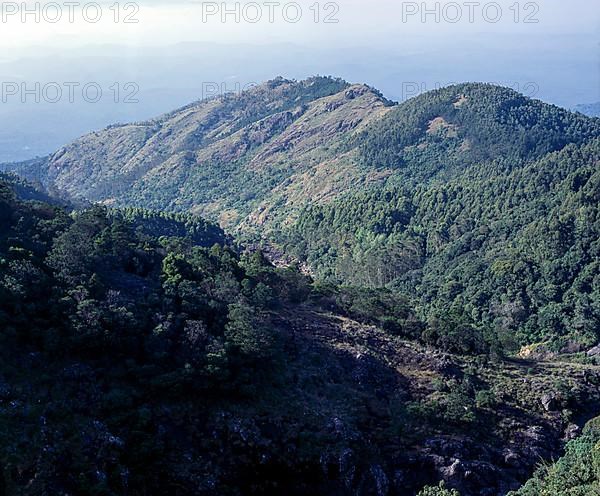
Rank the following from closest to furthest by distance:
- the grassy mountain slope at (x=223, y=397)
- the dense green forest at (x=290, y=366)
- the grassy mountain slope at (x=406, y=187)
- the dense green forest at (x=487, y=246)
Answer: the grassy mountain slope at (x=223, y=397) < the dense green forest at (x=290, y=366) < the dense green forest at (x=487, y=246) < the grassy mountain slope at (x=406, y=187)

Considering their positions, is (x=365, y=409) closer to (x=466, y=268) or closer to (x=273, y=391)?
(x=273, y=391)

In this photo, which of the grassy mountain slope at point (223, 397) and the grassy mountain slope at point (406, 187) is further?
the grassy mountain slope at point (406, 187)

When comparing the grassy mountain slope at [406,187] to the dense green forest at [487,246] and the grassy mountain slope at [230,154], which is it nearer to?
the dense green forest at [487,246]

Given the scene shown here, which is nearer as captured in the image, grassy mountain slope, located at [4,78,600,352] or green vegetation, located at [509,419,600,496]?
green vegetation, located at [509,419,600,496]

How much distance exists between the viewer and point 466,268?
65.7 meters

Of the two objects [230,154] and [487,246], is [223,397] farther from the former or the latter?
[230,154]

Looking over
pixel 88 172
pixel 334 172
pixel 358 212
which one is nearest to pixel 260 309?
pixel 358 212

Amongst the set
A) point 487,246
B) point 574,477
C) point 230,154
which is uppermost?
point 574,477

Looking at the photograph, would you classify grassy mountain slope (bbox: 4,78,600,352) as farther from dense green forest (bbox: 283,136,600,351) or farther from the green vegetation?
the green vegetation

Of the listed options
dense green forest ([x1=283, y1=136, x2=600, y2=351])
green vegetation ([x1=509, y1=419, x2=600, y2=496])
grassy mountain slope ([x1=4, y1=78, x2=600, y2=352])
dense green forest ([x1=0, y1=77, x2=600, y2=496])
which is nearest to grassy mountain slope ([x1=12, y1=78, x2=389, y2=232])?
grassy mountain slope ([x1=4, y1=78, x2=600, y2=352])

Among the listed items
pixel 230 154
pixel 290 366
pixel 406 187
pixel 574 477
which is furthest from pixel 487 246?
pixel 230 154

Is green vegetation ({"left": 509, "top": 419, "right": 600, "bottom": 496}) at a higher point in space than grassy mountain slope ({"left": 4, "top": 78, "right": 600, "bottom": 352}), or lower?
higher

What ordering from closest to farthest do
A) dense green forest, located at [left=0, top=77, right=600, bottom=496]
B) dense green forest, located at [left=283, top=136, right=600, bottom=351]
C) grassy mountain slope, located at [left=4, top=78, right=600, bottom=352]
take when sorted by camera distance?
dense green forest, located at [left=0, top=77, right=600, bottom=496], dense green forest, located at [left=283, top=136, right=600, bottom=351], grassy mountain slope, located at [left=4, top=78, right=600, bottom=352]

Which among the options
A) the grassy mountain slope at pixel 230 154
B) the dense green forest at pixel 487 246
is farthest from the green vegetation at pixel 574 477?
the grassy mountain slope at pixel 230 154
